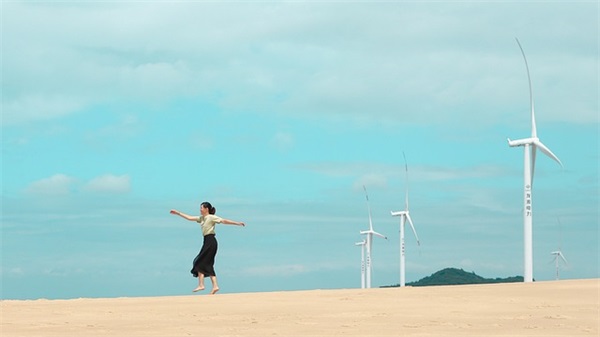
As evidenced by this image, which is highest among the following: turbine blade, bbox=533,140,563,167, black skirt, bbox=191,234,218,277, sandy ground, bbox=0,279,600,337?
turbine blade, bbox=533,140,563,167

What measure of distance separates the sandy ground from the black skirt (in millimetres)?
1053

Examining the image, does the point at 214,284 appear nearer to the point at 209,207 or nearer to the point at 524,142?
the point at 209,207

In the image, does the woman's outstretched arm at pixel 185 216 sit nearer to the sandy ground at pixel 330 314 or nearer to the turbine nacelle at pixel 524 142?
the sandy ground at pixel 330 314

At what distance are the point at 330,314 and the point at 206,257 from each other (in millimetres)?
7756

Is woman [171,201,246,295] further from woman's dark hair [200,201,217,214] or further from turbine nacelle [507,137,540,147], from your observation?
turbine nacelle [507,137,540,147]

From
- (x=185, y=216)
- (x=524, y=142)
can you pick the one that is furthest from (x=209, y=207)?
(x=524, y=142)

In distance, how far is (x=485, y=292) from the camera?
2400 cm

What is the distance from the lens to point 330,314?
1844 cm

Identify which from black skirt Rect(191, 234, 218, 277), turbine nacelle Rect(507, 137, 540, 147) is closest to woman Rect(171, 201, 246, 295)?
black skirt Rect(191, 234, 218, 277)

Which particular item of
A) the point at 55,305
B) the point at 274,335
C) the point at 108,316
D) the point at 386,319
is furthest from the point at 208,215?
→ the point at 274,335

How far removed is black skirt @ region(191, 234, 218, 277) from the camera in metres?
25.4

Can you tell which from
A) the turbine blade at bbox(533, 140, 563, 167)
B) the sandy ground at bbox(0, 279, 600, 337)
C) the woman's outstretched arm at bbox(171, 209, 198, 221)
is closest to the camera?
the sandy ground at bbox(0, 279, 600, 337)

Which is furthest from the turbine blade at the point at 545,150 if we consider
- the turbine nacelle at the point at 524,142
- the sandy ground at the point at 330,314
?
the sandy ground at the point at 330,314

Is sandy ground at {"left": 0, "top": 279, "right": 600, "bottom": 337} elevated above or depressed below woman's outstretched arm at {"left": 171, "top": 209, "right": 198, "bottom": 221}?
below
